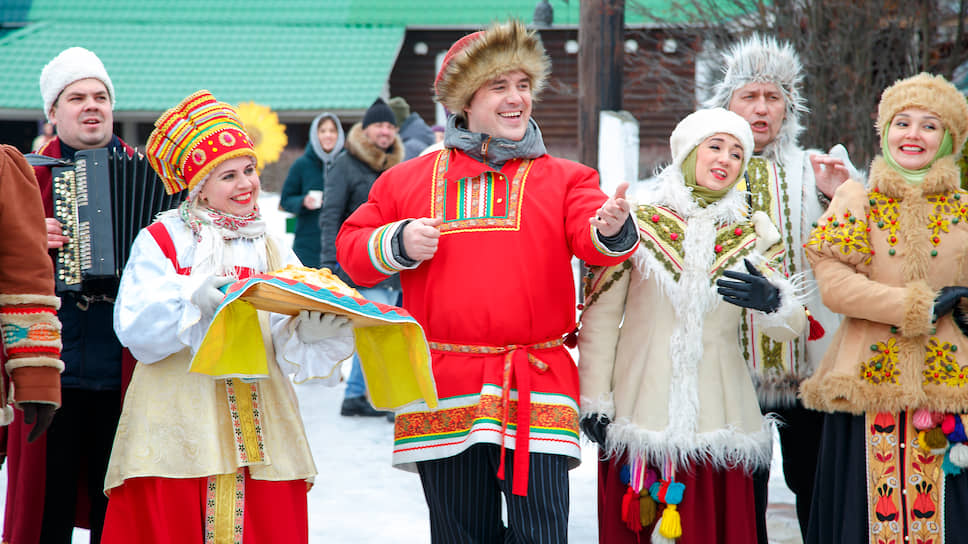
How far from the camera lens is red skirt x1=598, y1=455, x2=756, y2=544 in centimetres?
331

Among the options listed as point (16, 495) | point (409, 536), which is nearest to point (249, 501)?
point (16, 495)

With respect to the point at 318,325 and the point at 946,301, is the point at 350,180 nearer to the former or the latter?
the point at 318,325

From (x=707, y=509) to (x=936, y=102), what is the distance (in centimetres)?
152

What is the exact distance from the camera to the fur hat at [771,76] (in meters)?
3.87

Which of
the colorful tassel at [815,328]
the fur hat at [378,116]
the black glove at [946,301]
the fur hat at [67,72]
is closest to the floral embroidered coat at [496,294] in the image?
the colorful tassel at [815,328]

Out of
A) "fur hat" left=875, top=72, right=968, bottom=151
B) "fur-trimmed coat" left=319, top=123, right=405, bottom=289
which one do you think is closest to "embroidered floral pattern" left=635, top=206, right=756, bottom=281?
"fur hat" left=875, top=72, right=968, bottom=151

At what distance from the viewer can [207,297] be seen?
2.85 metres

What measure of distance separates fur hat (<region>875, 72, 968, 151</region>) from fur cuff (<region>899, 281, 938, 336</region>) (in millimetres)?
538

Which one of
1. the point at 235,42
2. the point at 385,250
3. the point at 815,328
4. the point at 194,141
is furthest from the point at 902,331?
the point at 235,42

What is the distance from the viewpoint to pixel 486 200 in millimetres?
3234

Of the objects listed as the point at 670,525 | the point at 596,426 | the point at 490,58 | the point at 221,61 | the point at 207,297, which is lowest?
the point at 670,525

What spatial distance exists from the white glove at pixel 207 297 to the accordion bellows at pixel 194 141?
382mm

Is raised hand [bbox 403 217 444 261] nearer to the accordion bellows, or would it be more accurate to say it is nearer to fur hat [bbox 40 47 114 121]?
the accordion bellows

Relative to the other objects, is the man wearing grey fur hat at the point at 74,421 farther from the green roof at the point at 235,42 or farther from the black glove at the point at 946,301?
the green roof at the point at 235,42
